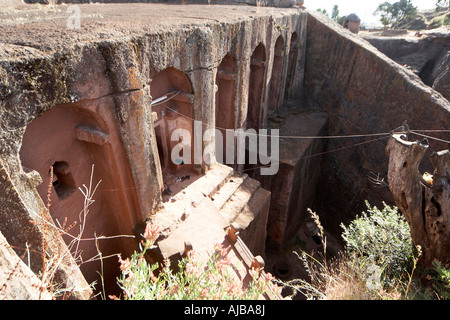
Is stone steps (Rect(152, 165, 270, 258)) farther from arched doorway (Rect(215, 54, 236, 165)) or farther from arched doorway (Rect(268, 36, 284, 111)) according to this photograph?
arched doorway (Rect(268, 36, 284, 111))

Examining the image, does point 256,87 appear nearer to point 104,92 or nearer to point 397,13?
point 104,92

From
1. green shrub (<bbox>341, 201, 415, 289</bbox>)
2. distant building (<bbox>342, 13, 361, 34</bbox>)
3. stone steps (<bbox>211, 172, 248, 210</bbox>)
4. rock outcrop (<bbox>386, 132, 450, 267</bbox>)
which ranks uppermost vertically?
distant building (<bbox>342, 13, 361, 34</bbox>)

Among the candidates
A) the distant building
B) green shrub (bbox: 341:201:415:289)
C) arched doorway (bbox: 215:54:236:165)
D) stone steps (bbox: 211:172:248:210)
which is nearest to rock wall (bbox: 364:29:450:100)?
the distant building

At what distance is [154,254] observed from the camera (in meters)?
4.88

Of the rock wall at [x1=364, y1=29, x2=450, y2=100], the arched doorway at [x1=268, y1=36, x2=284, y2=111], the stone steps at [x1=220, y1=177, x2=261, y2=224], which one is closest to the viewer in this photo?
the stone steps at [x1=220, y1=177, x2=261, y2=224]

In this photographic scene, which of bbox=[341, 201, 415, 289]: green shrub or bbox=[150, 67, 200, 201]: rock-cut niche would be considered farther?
bbox=[150, 67, 200, 201]: rock-cut niche

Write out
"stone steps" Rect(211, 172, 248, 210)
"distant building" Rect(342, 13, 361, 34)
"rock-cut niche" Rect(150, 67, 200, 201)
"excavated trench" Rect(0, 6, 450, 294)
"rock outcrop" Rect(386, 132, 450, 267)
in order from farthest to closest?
"distant building" Rect(342, 13, 361, 34), "stone steps" Rect(211, 172, 248, 210), "rock-cut niche" Rect(150, 67, 200, 201), "rock outcrop" Rect(386, 132, 450, 267), "excavated trench" Rect(0, 6, 450, 294)

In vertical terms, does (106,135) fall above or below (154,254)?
above

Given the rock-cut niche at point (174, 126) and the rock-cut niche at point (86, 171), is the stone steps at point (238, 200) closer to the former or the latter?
the rock-cut niche at point (174, 126)

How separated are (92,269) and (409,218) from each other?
572cm

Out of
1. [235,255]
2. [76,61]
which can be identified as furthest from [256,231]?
[76,61]

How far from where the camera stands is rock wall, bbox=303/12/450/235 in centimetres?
843

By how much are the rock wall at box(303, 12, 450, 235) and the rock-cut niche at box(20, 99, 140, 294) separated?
8186 millimetres

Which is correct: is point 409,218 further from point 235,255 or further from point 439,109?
point 439,109
